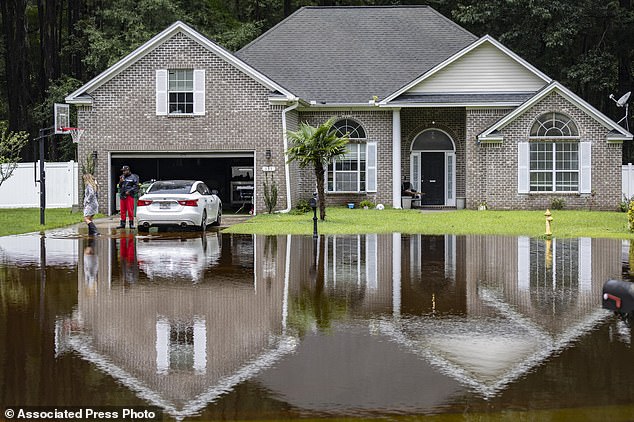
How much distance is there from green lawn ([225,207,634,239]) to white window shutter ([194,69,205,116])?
4350 mm

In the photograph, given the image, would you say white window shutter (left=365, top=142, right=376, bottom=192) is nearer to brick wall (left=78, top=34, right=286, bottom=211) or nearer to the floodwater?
brick wall (left=78, top=34, right=286, bottom=211)

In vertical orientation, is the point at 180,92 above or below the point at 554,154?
above

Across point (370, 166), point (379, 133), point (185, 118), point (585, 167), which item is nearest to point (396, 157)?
→ point (370, 166)

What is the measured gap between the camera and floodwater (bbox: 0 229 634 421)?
7309mm

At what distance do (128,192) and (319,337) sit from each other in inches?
680

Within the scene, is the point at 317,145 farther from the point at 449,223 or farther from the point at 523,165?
the point at 523,165

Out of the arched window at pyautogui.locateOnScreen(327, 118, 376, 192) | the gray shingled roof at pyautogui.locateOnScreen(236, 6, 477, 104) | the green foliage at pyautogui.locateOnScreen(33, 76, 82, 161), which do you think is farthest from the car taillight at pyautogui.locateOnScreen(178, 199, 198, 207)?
the green foliage at pyautogui.locateOnScreen(33, 76, 82, 161)

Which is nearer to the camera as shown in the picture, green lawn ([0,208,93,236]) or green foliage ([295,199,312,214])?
green lawn ([0,208,93,236])

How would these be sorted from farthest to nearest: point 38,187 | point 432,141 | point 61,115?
point 38,187
point 432,141
point 61,115

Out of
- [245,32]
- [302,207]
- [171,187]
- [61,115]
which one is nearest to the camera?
[171,187]

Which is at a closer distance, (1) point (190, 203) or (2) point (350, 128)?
(1) point (190, 203)

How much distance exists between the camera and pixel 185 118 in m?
32.9

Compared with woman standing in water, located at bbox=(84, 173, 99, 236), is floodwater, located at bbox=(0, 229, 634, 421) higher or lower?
lower

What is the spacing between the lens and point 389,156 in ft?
116
